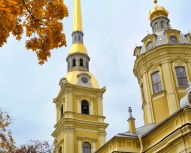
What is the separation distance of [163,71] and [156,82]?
1.05 m

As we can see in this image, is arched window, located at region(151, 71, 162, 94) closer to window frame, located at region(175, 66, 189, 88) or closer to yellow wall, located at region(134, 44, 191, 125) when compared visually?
yellow wall, located at region(134, 44, 191, 125)

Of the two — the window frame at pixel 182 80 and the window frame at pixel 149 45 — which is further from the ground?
the window frame at pixel 149 45

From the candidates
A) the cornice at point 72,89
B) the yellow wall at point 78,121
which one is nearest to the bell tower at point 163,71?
the yellow wall at point 78,121

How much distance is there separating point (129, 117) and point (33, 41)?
21.8 m

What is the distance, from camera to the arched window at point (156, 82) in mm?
30039

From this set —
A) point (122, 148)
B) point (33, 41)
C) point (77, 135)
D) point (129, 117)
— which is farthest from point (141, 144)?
point (33, 41)

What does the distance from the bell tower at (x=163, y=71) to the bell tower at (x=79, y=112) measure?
9115 mm

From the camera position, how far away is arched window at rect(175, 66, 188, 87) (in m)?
29.7

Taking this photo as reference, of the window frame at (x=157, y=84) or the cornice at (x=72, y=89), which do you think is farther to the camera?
the cornice at (x=72, y=89)

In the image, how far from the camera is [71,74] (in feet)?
139

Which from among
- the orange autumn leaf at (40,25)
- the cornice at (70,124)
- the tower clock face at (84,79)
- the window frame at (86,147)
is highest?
the tower clock face at (84,79)

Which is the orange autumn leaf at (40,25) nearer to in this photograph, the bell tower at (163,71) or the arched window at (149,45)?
the bell tower at (163,71)

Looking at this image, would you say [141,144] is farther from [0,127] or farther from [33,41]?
[33,41]

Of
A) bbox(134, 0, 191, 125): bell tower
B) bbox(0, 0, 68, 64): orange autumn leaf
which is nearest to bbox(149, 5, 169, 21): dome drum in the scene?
bbox(134, 0, 191, 125): bell tower
